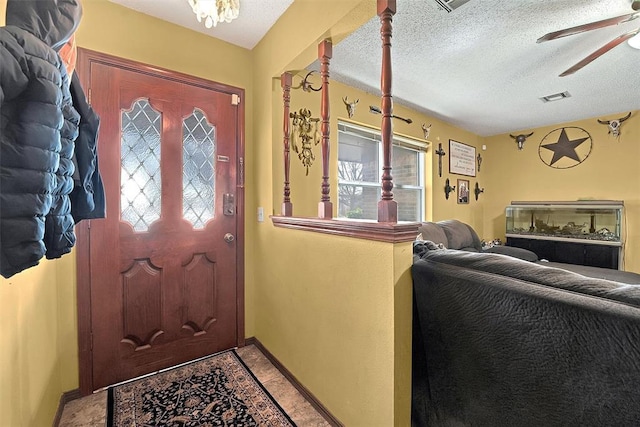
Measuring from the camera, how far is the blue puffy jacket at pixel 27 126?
0.51 meters

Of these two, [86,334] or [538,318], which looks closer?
[538,318]

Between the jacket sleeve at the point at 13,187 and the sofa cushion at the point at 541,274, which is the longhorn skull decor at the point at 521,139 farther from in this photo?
the jacket sleeve at the point at 13,187

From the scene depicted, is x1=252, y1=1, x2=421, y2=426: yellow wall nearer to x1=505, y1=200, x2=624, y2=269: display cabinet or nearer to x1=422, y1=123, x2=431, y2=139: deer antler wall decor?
x1=422, y1=123, x2=431, y2=139: deer antler wall decor

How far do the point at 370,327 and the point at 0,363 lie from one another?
1.27m

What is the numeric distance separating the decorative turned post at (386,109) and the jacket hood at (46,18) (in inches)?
41.2

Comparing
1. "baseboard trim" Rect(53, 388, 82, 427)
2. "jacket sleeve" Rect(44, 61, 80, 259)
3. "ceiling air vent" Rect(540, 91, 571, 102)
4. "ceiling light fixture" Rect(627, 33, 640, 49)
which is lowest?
"baseboard trim" Rect(53, 388, 82, 427)

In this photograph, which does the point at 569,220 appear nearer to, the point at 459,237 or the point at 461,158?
the point at 461,158

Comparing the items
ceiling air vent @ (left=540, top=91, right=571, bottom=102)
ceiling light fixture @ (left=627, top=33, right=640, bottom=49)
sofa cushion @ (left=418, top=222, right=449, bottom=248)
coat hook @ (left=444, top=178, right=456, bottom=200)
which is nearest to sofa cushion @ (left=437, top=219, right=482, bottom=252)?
sofa cushion @ (left=418, top=222, right=449, bottom=248)

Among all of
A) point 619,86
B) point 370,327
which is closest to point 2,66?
point 370,327

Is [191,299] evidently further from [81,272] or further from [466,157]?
[466,157]

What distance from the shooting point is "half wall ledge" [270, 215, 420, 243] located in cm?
110

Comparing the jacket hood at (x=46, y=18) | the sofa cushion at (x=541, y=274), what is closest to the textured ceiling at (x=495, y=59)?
the sofa cushion at (x=541, y=274)

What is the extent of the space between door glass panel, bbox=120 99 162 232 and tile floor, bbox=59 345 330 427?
1062 millimetres

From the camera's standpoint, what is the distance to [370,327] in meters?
1.23
